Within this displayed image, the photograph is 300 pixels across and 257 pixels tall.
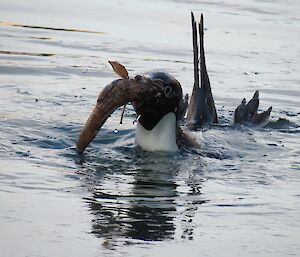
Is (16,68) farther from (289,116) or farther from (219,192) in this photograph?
(219,192)

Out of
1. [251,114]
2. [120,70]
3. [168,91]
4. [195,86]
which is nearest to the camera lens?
[120,70]

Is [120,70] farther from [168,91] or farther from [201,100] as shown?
[201,100]

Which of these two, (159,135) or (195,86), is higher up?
(195,86)

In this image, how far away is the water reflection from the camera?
6.25 m

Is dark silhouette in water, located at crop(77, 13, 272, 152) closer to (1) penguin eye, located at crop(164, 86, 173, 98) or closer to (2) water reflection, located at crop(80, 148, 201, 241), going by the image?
(1) penguin eye, located at crop(164, 86, 173, 98)

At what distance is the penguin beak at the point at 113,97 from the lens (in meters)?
8.02

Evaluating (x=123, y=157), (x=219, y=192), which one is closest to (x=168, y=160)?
(x=123, y=157)

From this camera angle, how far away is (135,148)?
8.91m

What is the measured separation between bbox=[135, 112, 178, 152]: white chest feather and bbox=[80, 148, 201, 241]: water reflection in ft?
0.28

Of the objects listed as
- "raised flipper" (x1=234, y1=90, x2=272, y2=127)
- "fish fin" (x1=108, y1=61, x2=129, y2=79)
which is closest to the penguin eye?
"fish fin" (x1=108, y1=61, x2=129, y2=79)

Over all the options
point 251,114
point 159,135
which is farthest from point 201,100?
point 159,135

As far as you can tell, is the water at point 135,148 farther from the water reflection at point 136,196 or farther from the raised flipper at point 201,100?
the raised flipper at point 201,100

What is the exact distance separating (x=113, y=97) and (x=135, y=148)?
3.19ft

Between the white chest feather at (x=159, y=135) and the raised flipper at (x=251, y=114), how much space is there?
147 centimetres
